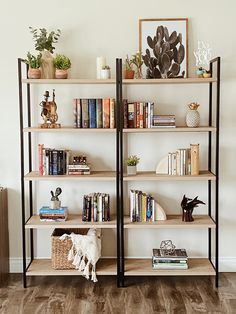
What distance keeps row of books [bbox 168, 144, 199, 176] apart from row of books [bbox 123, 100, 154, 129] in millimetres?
316

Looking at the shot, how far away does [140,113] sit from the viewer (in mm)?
4078

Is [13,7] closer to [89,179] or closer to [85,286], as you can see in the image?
[89,179]

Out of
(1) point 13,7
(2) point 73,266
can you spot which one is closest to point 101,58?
(1) point 13,7

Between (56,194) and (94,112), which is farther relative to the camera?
(56,194)

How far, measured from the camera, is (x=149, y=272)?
13.4 ft

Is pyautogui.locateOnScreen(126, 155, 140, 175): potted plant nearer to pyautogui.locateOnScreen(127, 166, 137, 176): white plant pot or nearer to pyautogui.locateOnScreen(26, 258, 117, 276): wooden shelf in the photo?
pyautogui.locateOnScreen(127, 166, 137, 176): white plant pot

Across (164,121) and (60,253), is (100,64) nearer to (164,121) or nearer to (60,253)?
(164,121)

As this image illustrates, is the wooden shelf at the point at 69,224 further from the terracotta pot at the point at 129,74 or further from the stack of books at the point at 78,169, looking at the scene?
the terracotta pot at the point at 129,74

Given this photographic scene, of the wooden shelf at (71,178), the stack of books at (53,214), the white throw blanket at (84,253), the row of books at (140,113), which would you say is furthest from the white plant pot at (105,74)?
the white throw blanket at (84,253)

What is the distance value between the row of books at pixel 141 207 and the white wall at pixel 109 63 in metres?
0.23

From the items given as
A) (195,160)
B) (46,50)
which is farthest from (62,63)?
(195,160)

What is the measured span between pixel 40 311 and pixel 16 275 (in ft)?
2.64

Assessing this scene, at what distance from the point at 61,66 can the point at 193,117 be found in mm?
1086

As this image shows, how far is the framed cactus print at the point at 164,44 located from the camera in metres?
4.21
